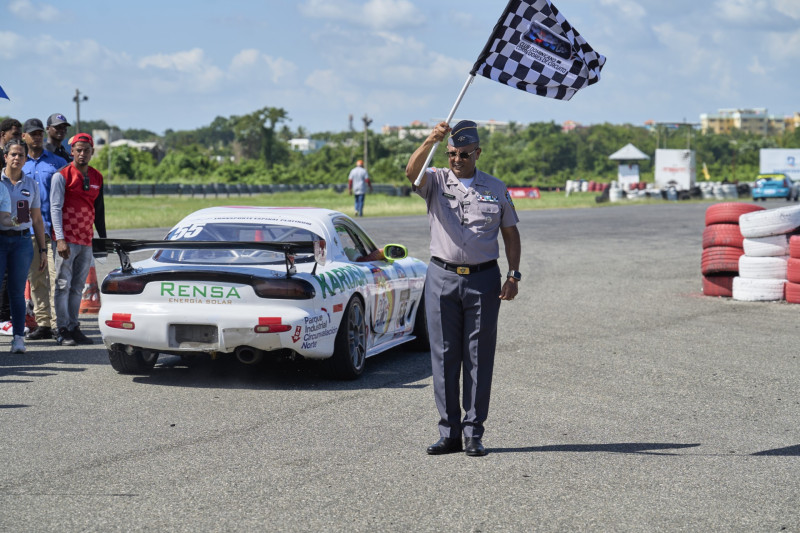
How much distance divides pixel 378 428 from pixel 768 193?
54.7m

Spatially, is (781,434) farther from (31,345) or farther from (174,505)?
(31,345)

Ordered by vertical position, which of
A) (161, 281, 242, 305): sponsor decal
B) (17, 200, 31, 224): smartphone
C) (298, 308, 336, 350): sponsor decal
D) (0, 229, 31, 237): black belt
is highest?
(17, 200, 31, 224): smartphone

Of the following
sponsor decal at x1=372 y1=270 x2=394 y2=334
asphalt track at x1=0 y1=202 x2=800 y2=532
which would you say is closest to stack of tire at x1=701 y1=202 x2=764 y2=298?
asphalt track at x1=0 y1=202 x2=800 y2=532

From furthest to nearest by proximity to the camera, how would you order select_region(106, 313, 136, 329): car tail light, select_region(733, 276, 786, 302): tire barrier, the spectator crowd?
select_region(733, 276, 786, 302): tire barrier → the spectator crowd → select_region(106, 313, 136, 329): car tail light

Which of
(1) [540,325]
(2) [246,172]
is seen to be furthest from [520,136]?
(1) [540,325]

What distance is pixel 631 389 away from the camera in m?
7.85

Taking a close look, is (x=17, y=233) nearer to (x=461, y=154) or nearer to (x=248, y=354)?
(x=248, y=354)

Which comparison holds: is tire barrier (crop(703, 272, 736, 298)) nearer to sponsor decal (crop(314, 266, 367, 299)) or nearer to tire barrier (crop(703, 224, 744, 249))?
tire barrier (crop(703, 224, 744, 249))

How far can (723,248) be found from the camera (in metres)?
13.9

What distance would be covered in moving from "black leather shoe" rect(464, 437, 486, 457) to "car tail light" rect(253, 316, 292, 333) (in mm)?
2036

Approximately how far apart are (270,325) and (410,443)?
1771mm

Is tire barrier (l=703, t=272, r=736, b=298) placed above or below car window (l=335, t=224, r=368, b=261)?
below

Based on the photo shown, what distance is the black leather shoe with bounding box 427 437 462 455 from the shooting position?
582 cm

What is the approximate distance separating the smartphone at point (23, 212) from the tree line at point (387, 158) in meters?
82.9
